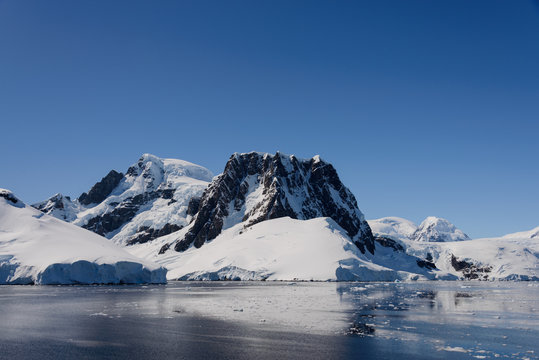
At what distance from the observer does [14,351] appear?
24.7 metres

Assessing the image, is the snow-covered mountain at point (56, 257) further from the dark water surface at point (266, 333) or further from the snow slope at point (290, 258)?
the dark water surface at point (266, 333)

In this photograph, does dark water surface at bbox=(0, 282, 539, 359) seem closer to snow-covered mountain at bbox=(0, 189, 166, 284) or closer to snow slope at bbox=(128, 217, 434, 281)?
snow-covered mountain at bbox=(0, 189, 166, 284)

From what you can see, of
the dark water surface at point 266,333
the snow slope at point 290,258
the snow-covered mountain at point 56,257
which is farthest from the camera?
the snow slope at point 290,258

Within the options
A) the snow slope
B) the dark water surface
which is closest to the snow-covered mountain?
the snow slope

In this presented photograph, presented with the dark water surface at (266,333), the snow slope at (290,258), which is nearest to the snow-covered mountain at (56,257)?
the snow slope at (290,258)

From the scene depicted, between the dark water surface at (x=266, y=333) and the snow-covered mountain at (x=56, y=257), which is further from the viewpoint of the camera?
the snow-covered mountain at (x=56, y=257)

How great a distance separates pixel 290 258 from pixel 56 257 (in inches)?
2398

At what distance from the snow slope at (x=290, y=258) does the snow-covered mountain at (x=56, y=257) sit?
2560 centimetres

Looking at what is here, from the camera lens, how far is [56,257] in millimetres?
99062

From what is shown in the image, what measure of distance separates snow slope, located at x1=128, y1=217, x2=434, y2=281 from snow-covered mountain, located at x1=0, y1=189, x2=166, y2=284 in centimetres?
2560

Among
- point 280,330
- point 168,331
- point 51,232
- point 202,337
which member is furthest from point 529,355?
point 51,232

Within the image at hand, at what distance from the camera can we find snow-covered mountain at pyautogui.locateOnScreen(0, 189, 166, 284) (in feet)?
321

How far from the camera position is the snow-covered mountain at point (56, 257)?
97.9 m

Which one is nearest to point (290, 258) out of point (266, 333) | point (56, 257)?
point (56, 257)
